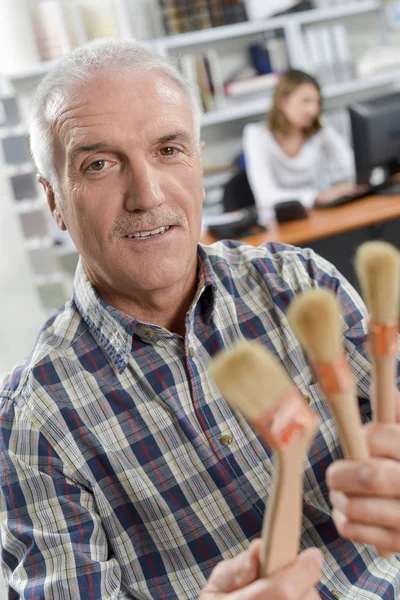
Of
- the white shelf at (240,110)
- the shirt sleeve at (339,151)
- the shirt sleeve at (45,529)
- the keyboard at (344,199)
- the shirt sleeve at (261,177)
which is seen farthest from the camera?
the white shelf at (240,110)

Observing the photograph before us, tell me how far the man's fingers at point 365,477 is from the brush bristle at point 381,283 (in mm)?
115

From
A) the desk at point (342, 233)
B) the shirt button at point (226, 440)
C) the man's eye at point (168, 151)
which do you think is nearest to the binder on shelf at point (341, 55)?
the desk at point (342, 233)

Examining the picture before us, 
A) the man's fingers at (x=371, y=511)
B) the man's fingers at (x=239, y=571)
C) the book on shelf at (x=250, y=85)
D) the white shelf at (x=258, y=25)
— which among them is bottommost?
the man's fingers at (x=239, y=571)

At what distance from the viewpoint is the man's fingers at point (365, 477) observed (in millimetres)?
487

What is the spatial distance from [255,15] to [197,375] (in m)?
3.90

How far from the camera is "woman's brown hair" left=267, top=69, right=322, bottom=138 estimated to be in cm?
362

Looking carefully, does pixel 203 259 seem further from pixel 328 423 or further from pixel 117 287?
pixel 328 423

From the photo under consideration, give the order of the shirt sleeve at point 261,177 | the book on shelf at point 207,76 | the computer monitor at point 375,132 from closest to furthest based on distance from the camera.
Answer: the computer monitor at point 375,132
the shirt sleeve at point 261,177
the book on shelf at point 207,76

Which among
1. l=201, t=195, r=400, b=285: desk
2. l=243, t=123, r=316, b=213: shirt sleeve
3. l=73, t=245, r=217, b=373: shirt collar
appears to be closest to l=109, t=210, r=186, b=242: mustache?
l=73, t=245, r=217, b=373: shirt collar

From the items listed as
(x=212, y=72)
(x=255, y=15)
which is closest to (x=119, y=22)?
(x=212, y=72)

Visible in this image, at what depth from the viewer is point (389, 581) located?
3.13ft

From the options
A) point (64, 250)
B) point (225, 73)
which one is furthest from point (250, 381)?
point (225, 73)

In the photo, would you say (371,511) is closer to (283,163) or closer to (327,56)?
(283,163)

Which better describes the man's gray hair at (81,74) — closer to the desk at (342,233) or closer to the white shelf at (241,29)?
the desk at (342,233)
